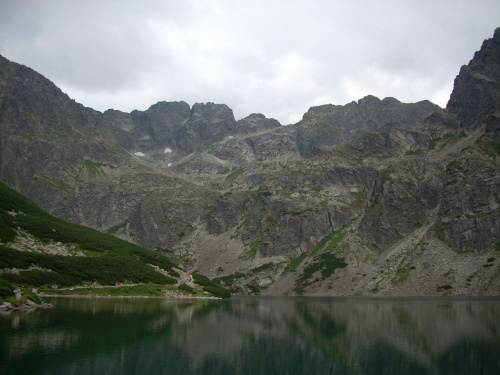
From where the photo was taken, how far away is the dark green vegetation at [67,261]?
8850cm

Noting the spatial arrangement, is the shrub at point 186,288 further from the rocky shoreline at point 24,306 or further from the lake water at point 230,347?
the lake water at point 230,347

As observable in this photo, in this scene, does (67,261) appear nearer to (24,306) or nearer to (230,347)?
(24,306)

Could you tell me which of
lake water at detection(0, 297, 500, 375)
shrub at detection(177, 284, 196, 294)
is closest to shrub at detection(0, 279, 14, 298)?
lake water at detection(0, 297, 500, 375)

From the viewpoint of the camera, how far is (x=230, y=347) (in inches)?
1603

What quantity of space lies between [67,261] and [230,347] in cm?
7745

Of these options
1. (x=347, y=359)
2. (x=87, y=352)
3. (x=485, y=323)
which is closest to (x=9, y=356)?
(x=87, y=352)

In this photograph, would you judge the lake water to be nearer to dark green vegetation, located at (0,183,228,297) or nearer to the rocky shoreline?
the rocky shoreline

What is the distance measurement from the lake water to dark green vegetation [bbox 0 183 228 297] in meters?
26.1

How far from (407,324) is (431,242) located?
150007 millimetres

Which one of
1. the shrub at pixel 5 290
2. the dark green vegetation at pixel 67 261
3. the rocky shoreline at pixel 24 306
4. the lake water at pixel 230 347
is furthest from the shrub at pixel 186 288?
the lake water at pixel 230 347

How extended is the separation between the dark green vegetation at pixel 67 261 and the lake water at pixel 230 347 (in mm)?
26064

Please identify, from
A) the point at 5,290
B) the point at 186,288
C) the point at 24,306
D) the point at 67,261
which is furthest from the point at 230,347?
the point at 186,288

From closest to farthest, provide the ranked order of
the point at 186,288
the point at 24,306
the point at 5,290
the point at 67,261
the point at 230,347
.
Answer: the point at 230,347
the point at 24,306
the point at 5,290
the point at 67,261
the point at 186,288

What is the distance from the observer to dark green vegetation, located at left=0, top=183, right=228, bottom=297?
290ft
